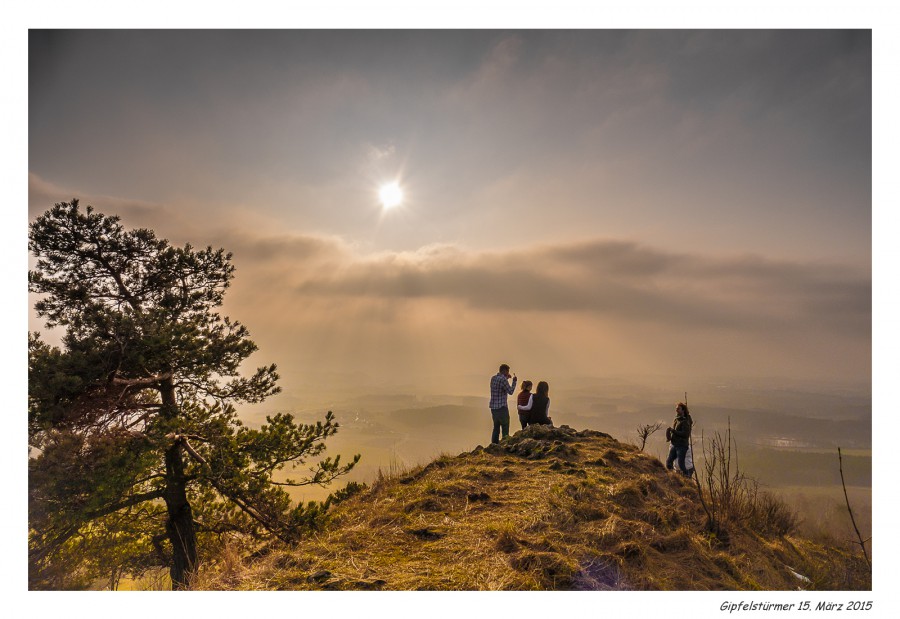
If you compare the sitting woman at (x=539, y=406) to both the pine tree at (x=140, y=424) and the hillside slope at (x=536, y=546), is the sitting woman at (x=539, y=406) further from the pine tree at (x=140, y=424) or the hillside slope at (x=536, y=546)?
the pine tree at (x=140, y=424)

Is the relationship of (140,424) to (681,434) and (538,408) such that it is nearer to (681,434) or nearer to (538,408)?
(538,408)

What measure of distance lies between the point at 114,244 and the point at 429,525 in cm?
1042

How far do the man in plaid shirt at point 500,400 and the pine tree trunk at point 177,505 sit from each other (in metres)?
7.97

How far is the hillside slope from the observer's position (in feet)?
14.9

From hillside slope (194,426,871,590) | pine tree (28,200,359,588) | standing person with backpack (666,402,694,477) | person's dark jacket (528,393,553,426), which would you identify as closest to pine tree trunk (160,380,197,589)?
pine tree (28,200,359,588)

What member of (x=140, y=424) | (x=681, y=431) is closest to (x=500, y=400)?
(x=681, y=431)

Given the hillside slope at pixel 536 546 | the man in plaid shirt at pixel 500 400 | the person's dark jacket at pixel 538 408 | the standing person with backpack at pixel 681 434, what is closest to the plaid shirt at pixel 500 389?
the man in plaid shirt at pixel 500 400

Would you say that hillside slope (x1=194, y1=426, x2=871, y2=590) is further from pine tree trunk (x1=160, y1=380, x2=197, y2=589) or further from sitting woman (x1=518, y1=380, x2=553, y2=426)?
pine tree trunk (x1=160, y1=380, x2=197, y2=589)

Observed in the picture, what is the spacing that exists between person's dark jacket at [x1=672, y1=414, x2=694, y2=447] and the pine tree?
8.27 m

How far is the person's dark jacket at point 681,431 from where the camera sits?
10227 millimetres
